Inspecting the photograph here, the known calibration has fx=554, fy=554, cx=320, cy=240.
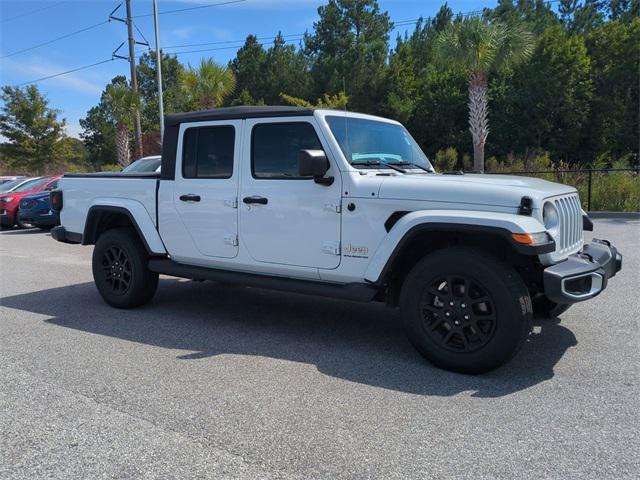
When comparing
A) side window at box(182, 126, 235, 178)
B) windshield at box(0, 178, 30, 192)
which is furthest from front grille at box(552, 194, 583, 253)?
windshield at box(0, 178, 30, 192)

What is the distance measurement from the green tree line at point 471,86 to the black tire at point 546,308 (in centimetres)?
1651

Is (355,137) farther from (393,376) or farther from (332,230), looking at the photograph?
(393,376)

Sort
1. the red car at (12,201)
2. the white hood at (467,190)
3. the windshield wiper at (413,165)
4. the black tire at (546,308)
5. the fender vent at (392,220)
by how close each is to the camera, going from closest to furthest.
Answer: the white hood at (467,190), the fender vent at (392,220), the black tire at (546,308), the windshield wiper at (413,165), the red car at (12,201)

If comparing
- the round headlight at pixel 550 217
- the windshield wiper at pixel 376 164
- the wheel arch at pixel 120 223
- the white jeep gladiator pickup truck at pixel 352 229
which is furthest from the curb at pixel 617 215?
the wheel arch at pixel 120 223

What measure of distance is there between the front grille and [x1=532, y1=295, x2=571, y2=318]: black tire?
0.55m

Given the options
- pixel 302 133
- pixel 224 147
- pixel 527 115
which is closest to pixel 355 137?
pixel 302 133

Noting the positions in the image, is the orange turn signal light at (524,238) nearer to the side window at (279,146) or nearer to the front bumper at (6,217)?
the side window at (279,146)

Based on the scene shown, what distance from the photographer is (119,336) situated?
5.26 metres

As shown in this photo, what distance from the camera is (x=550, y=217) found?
4070mm

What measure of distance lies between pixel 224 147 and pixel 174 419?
2.83 meters

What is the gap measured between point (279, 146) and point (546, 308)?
280 centimetres

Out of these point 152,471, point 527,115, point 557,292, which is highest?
point 527,115

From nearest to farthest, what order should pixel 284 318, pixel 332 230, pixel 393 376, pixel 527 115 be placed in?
pixel 393 376 < pixel 332 230 < pixel 284 318 < pixel 527 115

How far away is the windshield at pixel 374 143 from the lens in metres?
4.84
